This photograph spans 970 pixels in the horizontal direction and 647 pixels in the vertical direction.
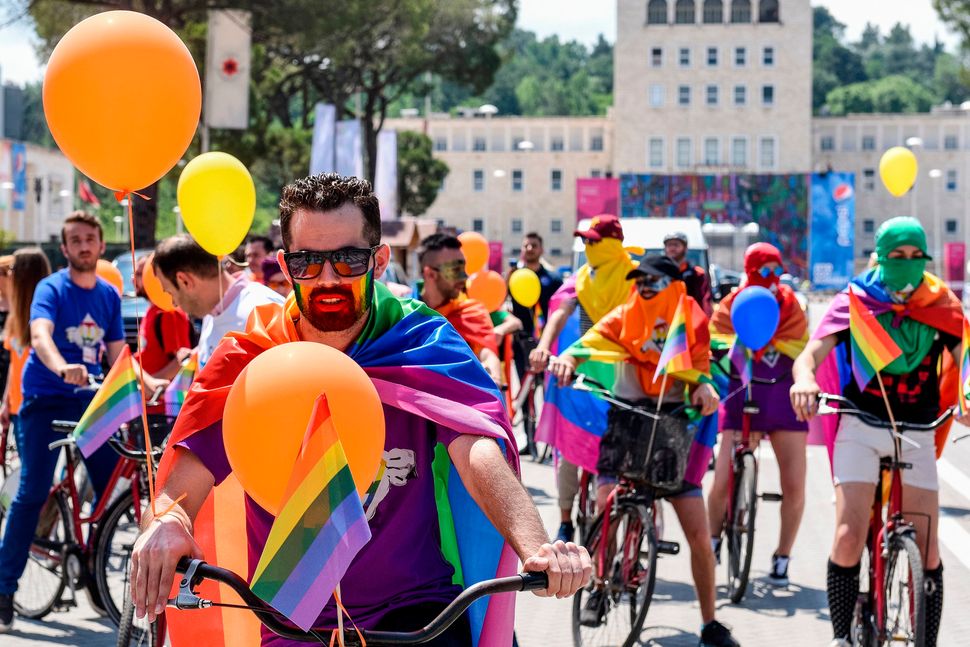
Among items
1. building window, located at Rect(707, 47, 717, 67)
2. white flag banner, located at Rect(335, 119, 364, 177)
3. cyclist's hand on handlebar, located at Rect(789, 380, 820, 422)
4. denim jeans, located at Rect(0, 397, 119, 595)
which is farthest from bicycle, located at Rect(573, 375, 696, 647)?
building window, located at Rect(707, 47, 717, 67)

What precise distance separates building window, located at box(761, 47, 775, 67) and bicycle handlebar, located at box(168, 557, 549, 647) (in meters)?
107

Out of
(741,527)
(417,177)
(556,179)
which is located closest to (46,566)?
(741,527)

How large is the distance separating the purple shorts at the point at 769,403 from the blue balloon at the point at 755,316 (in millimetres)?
333

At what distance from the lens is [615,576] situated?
693 cm

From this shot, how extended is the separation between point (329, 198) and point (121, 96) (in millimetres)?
964

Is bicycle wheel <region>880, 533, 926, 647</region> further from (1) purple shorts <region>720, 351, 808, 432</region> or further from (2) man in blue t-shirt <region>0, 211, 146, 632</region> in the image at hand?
(2) man in blue t-shirt <region>0, 211, 146, 632</region>

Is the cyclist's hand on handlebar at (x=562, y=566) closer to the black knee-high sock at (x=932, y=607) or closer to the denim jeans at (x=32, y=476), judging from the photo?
the black knee-high sock at (x=932, y=607)

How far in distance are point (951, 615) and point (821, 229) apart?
89.4 metres

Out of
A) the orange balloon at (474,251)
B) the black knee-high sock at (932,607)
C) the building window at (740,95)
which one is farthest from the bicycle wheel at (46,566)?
the building window at (740,95)

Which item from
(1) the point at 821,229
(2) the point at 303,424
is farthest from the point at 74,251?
(1) the point at 821,229

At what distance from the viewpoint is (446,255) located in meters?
8.41

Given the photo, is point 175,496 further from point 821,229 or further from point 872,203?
point 872,203

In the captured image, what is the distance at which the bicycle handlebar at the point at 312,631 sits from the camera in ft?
9.78

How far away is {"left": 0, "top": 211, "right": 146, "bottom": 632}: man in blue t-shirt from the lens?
777cm
